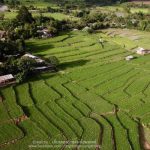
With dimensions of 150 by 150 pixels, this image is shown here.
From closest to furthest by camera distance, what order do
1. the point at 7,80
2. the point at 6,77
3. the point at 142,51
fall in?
the point at 7,80, the point at 6,77, the point at 142,51

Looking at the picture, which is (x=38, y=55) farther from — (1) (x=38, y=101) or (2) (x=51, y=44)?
(1) (x=38, y=101)

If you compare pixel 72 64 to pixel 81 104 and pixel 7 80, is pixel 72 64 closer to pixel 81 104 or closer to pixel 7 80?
pixel 7 80

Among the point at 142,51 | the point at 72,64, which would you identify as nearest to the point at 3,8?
the point at 142,51

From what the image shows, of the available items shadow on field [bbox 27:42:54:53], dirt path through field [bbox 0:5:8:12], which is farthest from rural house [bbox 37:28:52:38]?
dirt path through field [bbox 0:5:8:12]

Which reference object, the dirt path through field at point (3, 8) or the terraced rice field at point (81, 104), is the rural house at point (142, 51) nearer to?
the terraced rice field at point (81, 104)

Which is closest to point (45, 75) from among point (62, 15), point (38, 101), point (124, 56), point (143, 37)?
point (38, 101)

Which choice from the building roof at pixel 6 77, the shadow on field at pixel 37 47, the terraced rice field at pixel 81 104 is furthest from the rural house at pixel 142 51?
the building roof at pixel 6 77

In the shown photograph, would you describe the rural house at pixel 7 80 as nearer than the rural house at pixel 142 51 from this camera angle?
Yes
